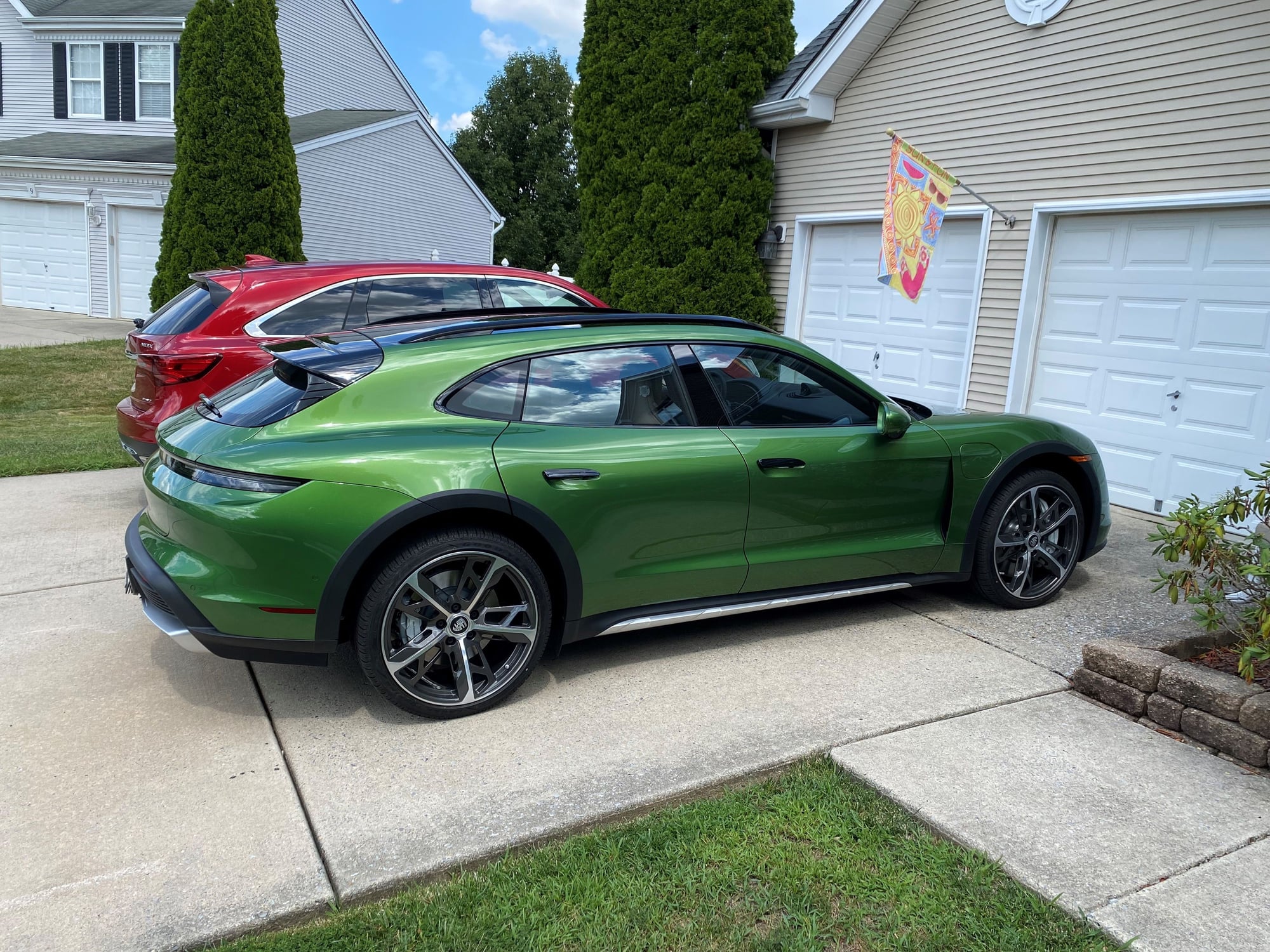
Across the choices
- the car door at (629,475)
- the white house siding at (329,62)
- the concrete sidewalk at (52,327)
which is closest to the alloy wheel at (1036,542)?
the car door at (629,475)

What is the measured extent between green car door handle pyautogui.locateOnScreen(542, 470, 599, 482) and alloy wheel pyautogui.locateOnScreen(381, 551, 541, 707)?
37 centimetres

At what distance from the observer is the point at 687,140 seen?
10797mm

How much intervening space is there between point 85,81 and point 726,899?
25548mm

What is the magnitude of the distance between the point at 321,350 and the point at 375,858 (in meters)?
2.02

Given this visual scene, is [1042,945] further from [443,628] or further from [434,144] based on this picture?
[434,144]

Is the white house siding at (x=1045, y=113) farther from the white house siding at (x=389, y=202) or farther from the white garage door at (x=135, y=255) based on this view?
the white garage door at (x=135, y=255)

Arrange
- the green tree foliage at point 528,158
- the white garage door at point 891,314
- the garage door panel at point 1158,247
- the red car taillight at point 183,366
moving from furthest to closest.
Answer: the green tree foliage at point 528,158
the white garage door at point 891,314
the garage door panel at point 1158,247
the red car taillight at point 183,366

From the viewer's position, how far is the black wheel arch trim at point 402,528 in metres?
3.38

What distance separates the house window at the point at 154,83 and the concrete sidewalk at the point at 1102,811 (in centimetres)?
2293

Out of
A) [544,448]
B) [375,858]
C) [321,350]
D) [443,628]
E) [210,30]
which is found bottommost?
[375,858]

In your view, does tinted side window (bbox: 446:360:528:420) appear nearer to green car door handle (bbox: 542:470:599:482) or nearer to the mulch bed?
green car door handle (bbox: 542:470:599:482)

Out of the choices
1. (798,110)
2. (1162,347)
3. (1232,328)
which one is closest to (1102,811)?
(1232,328)

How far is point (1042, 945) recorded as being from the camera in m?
2.52

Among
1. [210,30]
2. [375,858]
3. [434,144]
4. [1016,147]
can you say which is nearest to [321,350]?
[375,858]
